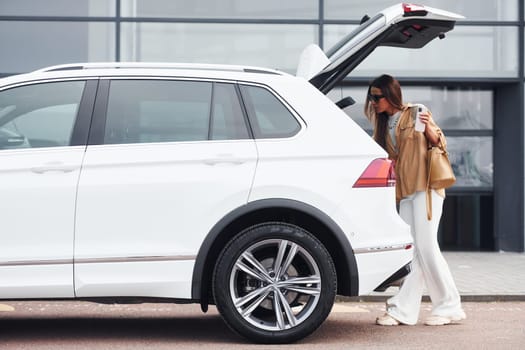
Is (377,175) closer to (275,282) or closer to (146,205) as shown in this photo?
(275,282)

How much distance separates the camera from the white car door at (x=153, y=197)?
22.0 feet

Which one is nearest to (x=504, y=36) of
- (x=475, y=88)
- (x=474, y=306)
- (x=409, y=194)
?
(x=475, y=88)

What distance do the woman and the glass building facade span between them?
7.19m

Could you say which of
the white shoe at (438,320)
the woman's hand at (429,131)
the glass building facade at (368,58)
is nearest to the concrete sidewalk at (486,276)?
the glass building facade at (368,58)

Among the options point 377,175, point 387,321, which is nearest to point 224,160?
point 377,175

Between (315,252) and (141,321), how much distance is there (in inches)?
76.3

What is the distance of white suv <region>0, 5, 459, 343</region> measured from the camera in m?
6.71

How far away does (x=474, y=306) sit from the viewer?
958 cm

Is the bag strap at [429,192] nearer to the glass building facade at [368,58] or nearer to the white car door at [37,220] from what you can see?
the white car door at [37,220]

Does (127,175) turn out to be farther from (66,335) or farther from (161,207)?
(66,335)

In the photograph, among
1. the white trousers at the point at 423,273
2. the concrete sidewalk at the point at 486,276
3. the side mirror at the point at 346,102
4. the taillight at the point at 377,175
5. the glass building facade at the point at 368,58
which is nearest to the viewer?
the taillight at the point at 377,175

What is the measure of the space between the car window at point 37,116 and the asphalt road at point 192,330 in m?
1.27

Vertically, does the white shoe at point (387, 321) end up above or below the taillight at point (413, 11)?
below

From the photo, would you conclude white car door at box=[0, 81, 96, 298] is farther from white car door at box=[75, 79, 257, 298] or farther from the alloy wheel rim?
the alloy wheel rim
